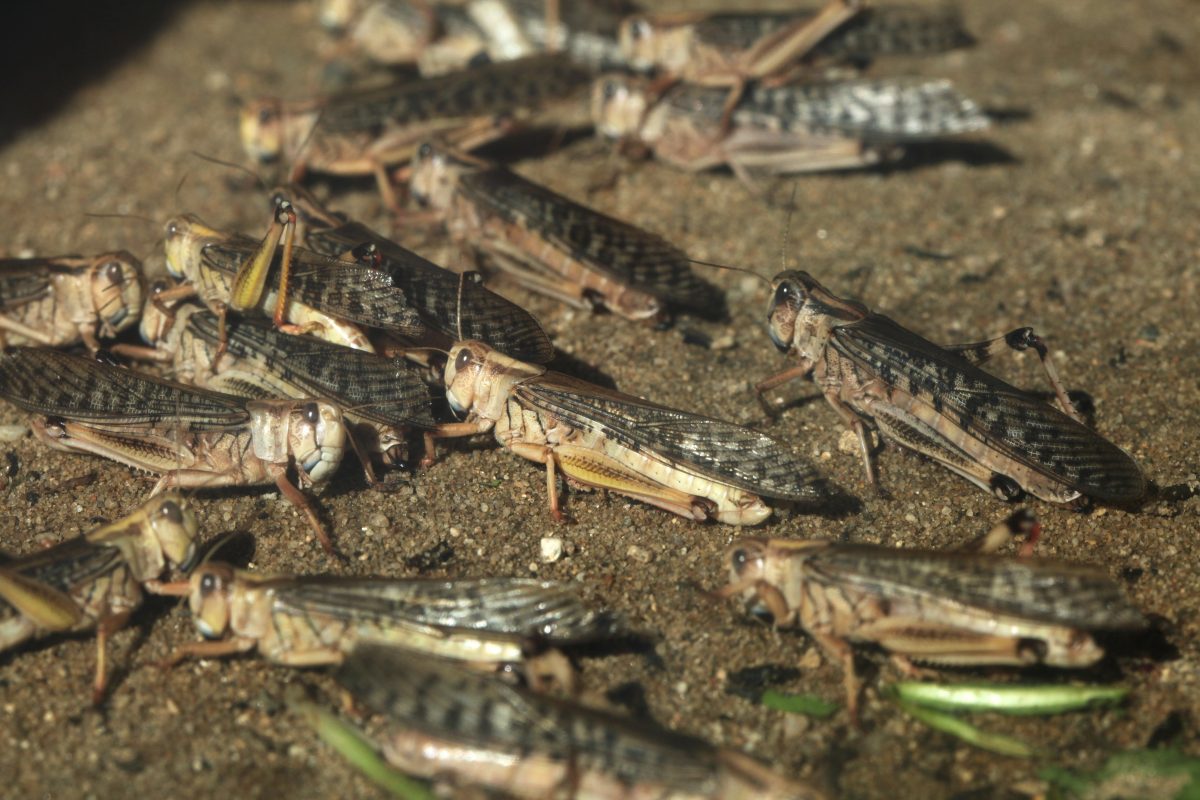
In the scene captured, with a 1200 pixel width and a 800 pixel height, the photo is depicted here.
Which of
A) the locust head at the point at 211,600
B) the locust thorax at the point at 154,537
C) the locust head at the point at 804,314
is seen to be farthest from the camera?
the locust head at the point at 804,314

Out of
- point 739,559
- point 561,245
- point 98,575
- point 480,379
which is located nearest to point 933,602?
point 739,559

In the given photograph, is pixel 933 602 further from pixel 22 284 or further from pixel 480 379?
pixel 22 284

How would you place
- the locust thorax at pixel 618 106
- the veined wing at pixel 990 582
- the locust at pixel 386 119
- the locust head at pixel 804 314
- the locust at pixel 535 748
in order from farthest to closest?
the locust thorax at pixel 618 106
the locust at pixel 386 119
the locust head at pixel 804 314
the veined wing at pixel 990 582
the locust at pixel 535 748

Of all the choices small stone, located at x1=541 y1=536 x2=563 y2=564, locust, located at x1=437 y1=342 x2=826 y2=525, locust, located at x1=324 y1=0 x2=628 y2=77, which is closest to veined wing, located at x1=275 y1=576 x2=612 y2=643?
small stone, located at x1=541 y1=536 x2=563 y2=564

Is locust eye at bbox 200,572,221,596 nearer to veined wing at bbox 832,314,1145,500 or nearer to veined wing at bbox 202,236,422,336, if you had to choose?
veined wing at bbox 202,236,422,336

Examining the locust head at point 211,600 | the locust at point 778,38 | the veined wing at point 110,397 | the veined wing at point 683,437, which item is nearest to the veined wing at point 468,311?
the veined wing at point 683,437

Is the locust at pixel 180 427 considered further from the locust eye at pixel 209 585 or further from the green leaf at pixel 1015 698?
the green leaf at pixel 1015 698
